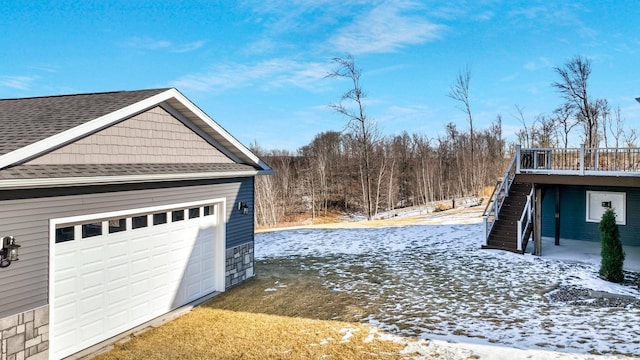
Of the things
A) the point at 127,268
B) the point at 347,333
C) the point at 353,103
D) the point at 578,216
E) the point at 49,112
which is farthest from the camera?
the point at 353,103

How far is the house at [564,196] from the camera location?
11625 mm

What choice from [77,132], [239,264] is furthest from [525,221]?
[77,132]

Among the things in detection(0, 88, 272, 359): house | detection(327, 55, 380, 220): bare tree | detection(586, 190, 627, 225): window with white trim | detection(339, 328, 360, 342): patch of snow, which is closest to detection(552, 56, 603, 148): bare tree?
detection(327, 55, 380, 220): bare tree

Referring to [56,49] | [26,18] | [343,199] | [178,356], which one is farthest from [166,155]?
[343,199]

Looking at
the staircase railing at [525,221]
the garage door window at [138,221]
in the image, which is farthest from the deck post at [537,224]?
the garage door window at [138,221]

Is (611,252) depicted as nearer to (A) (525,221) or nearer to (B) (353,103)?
(A) (525,221)

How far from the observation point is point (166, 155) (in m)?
7.97

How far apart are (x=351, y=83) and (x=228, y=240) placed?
18.7m

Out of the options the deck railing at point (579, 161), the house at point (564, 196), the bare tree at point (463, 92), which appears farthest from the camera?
the bare tree at point (463, 92)

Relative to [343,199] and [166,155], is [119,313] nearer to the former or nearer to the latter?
[166,155]

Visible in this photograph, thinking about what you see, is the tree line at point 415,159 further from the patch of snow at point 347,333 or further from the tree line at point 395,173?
the patch of snow at point 347,333

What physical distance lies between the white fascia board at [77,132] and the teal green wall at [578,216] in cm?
1335

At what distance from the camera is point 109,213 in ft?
21.4

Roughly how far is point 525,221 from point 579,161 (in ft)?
7.87
